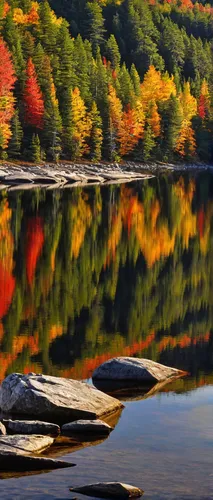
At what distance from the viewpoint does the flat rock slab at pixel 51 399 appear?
13.2 metres

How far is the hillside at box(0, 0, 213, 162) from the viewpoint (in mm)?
94188

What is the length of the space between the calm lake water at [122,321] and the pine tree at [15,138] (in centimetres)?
3995

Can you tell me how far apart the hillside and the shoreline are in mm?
2231

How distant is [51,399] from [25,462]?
2016mm

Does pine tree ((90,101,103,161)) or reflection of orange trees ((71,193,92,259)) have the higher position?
pine tree ((90,101,103,161))

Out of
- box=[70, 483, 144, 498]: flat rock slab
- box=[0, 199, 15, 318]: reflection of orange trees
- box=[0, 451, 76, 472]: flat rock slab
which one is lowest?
box=[70, 483, 144, 498]: flat rock slab

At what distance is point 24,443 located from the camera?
11.7 m

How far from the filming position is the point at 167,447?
12.1 meters

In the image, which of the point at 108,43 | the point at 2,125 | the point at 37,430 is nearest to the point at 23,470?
the point at 37,430

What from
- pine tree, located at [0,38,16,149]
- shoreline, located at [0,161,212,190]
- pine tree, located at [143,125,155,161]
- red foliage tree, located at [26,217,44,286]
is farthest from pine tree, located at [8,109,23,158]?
red foliage tree, located at [26,217,44,286]

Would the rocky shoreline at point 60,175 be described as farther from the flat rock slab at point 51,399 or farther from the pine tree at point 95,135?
the flat rock slab at point 51,399

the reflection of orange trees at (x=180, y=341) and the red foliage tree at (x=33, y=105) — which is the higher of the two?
the red foliage tree at (x=33, y=105)

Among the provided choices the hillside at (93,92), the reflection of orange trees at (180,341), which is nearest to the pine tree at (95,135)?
the hillside at (93,92)

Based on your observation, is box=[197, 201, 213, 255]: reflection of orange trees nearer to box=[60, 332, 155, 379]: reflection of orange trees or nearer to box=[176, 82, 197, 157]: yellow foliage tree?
box=[60, 332, 155, 379]: reflection of orange trees
